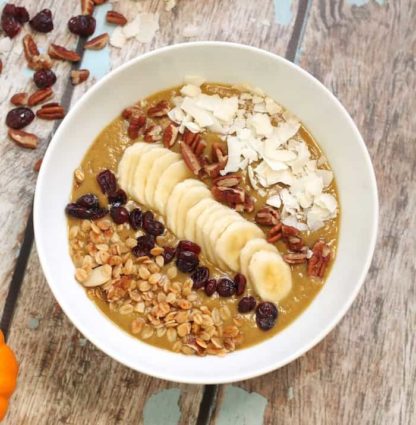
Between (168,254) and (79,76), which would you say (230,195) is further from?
(79,76)

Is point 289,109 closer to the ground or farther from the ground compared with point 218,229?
farther from the ground

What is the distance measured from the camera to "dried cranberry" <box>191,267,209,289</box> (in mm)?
1445

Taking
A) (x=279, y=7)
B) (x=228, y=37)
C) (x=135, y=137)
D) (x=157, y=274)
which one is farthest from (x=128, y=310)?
(x=279, y=7)

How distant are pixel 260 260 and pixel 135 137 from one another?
35 centimetres

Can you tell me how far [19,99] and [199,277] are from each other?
0.54 m

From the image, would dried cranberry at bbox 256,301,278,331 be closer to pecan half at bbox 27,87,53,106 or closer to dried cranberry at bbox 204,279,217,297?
dried cranberry at bbox 204,279,217,297

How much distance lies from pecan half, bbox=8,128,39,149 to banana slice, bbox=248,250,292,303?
20.3 inches

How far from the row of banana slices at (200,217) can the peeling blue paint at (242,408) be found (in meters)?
0.22

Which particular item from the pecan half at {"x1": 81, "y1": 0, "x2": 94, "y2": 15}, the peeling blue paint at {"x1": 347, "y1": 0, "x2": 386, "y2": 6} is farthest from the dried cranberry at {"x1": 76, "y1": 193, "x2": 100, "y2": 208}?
the peeling blue paint at {"x1": 347, "y1": 0, "x2": 386, "y2": 6}

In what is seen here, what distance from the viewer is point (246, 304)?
4.70 feet

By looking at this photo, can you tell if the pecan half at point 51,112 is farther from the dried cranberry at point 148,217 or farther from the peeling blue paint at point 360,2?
the peeling blue paint at point 360,2

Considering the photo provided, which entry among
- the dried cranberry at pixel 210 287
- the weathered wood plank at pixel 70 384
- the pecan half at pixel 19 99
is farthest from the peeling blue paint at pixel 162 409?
the pecan half at pixel 19 99

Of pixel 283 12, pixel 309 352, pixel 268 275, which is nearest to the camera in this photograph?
pixel 268 275

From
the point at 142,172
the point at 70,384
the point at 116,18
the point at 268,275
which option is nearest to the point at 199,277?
the point at 268,275
